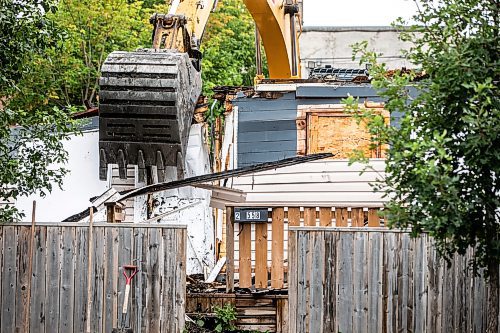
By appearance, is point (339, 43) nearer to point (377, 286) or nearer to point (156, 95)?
point (156, 95)

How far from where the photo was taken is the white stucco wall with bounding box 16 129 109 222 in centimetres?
1742

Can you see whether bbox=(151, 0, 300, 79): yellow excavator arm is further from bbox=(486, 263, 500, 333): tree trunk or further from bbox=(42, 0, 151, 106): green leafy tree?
bbox=(42, 0, 151, 106): green leafy tree

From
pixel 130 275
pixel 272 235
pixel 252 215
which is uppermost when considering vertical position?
pixel 252 215

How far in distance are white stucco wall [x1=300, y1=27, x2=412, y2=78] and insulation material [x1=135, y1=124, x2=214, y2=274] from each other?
19.4 m

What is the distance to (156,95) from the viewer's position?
13992 millimetres

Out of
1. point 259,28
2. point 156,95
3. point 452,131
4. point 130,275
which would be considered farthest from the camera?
point 259,28

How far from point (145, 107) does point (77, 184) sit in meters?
3.80

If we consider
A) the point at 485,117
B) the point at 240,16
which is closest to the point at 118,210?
the point at 485,117

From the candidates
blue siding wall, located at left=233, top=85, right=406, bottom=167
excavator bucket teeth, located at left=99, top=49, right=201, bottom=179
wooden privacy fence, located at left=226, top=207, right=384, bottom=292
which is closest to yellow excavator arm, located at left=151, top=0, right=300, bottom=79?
excavator bucket teeth, located at left=99, top=49, right=201, bottom=179

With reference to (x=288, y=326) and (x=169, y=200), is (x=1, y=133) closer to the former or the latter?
(x=288, y=326)

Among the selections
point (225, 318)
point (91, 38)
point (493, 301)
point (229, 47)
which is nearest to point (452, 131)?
point (493, 301)

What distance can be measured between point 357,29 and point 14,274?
26.2 m

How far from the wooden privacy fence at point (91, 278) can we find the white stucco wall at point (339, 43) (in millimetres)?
24903

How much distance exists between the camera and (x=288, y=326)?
1120 cm
